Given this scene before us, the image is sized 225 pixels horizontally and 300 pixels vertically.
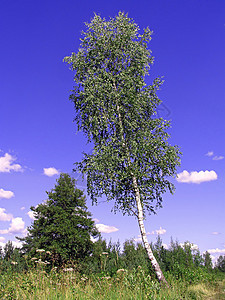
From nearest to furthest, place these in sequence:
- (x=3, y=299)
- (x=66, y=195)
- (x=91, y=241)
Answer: (x=3, y=299) < (x=91, y=241) < (x=66, y=195)

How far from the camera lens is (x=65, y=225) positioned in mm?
25844

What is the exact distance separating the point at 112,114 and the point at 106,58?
14.0 ft

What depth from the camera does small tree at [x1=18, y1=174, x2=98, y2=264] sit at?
25219 mm

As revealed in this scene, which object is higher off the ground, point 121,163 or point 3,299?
point 121,163

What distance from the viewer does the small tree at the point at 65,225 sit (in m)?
25.2

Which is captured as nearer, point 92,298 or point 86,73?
point 92,298

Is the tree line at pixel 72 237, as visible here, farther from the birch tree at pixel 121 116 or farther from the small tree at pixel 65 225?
the birch tree at pixel 121 116

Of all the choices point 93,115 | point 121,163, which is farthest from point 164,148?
point 93,115

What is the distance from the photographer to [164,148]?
14.7 m

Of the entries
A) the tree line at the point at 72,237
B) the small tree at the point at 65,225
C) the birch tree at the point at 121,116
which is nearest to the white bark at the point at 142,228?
the birch tree at the point at 121,116

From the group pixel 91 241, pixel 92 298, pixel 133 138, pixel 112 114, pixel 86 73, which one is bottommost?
pixel 92 298

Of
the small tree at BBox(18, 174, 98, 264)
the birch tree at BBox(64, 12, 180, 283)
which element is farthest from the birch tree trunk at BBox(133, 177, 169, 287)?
the small tree at BBox(18, 174, 98, 264)

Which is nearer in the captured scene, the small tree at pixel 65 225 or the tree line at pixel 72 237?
the tree line at pixel 72 237

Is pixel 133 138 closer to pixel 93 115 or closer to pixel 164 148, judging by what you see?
pixel 164 148
